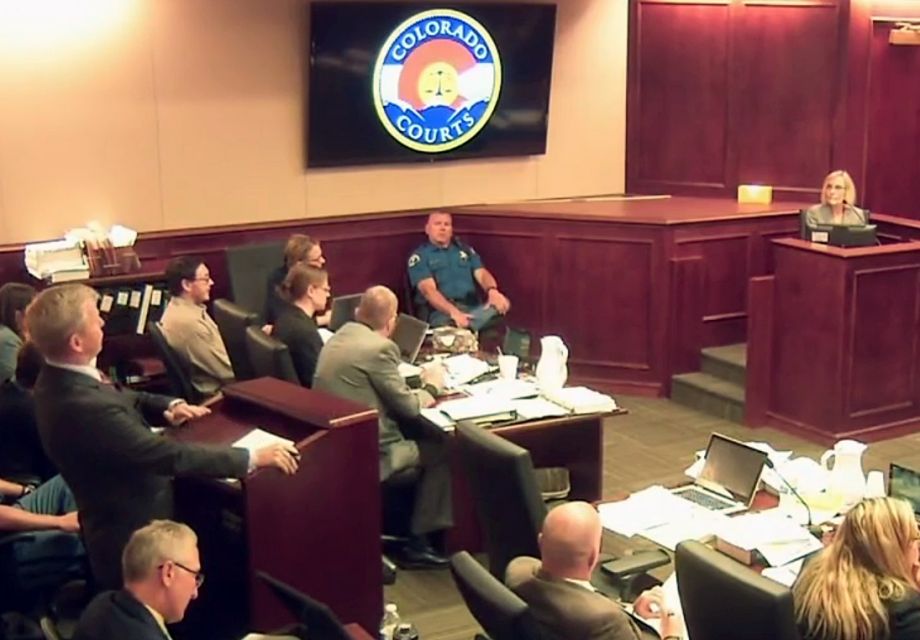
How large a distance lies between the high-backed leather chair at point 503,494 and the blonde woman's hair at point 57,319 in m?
1.27

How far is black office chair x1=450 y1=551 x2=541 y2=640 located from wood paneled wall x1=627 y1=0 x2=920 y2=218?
5.99 meters

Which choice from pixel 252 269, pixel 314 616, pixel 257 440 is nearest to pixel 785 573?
pixel 314 616

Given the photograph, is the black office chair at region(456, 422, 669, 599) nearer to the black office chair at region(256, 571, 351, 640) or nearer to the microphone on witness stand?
the microphone on witness stand

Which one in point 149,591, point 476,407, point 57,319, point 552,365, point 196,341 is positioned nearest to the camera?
point 149,591

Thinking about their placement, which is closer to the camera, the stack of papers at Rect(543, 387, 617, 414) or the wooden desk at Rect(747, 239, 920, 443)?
the stack of papers at Rect(543, 387, 617, 414)

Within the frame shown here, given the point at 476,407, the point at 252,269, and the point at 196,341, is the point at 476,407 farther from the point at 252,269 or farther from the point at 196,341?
the point at 252,269

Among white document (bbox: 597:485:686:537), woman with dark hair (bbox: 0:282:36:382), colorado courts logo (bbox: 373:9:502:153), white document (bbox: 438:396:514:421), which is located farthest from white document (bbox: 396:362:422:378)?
colorado courts logo (bbox: 373:9:502:153)

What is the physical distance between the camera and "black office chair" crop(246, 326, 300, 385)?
5516mm

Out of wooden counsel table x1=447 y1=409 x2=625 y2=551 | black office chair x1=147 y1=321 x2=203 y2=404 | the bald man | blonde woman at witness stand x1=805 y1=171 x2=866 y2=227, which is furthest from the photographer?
blonde woman at witness stand x1=805 y1=171 x2=866 y2=227

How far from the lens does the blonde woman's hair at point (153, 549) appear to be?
10.2 feet

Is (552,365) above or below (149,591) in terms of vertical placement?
above

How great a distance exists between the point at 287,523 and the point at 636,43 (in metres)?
5.80

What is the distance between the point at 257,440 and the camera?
4.03m

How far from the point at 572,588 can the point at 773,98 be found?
6.10m
